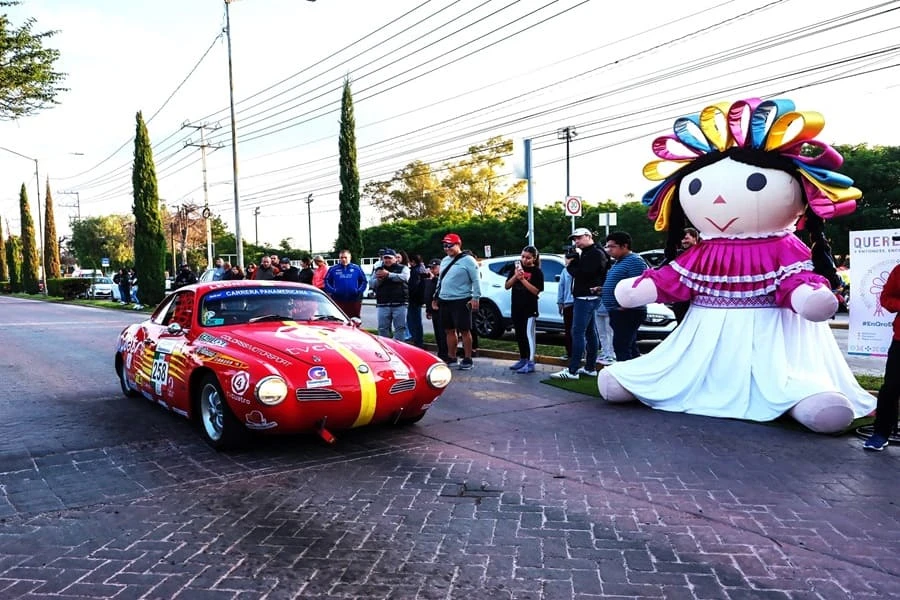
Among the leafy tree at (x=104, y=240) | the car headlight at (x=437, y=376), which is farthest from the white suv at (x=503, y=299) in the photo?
the leafy tree at (x=104, y=240)

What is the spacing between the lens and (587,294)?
8.53 metres

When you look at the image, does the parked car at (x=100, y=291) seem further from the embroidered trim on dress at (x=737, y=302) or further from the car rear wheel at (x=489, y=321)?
the embroidered trim on dress at (x=737, y=302)

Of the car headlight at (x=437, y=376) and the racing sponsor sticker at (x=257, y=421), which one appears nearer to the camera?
the racing sponsor sticker at (x=257, y=421)

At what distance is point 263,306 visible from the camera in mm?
6695

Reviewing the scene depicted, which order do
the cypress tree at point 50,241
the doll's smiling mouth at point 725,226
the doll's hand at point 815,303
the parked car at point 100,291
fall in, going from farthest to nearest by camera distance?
1. the cypress tree at point 50,241
2. the parked car at point 100,291
3. the doll's smiling mouth at point 725,226
4. the doll's hand at point 815,303

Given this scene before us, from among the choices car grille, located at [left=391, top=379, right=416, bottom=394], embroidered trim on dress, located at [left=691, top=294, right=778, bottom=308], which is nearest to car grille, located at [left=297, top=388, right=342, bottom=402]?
car grille, located at [left=391, top=379, right=416, bottom=394]

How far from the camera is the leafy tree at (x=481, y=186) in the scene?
6606 cm

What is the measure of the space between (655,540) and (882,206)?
2706 centimetres

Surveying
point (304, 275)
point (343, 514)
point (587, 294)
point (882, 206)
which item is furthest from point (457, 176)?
point (343, 514)

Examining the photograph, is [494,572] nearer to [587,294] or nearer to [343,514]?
[343,514]

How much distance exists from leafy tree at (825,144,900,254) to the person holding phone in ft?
69.3

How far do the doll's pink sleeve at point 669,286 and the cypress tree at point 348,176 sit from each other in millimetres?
20187

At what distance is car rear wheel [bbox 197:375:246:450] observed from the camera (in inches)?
214

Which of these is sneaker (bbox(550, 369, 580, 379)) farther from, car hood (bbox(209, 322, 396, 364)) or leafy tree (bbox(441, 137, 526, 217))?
leafy tree (bbox(441, 137, 526, 217))
